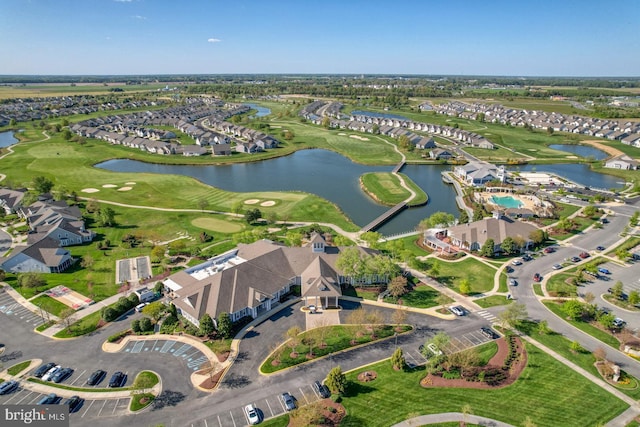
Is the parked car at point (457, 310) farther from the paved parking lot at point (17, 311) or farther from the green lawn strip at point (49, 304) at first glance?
the paved parking lot at point (17, 311)

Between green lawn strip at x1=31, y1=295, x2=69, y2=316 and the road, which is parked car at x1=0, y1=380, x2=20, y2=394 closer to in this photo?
green lawn strip at x1=31, y1=295, x2=69, y2=316

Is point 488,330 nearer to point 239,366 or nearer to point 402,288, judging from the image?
point 402,288

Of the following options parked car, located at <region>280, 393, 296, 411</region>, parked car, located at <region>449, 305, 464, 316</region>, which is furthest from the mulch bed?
parked car, located at <region>280, 393, 296, 411</region>

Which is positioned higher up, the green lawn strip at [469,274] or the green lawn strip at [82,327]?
the green lawn strip at [469,274]

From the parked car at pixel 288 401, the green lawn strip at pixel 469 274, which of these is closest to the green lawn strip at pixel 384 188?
the green lawn strip at pixel 469 274

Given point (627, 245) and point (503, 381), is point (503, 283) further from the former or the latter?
point (627, 245)
